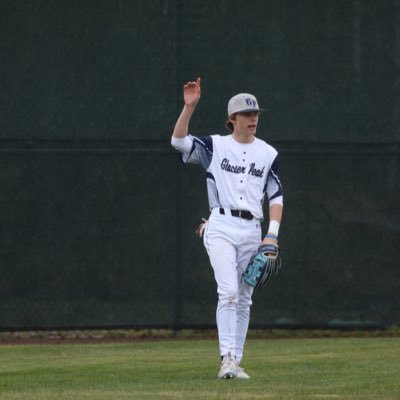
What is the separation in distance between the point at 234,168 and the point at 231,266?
61 cm

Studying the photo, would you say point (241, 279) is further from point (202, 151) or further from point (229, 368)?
point (202, 151)

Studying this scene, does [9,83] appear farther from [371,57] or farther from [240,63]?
[371,57]

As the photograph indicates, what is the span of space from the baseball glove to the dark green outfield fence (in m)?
4.08

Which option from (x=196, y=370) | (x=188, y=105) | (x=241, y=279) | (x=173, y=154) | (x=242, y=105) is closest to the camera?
(x=188, y=105)

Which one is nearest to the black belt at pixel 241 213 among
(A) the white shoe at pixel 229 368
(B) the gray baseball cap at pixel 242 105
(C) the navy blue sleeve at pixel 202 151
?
(C) the navy blue sleeve at pixel 202 151

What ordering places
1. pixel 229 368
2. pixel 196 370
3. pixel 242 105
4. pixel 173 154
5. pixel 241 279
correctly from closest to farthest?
pixel 229 368 → pixel 242 105 → pixel 241 279 → pixel 196 370 → pixel 173 154

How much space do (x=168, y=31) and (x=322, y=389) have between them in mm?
5597

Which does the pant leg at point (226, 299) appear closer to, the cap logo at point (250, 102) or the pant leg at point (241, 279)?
the pant leg at point (241, 279)

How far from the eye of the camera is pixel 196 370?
8.20 metres

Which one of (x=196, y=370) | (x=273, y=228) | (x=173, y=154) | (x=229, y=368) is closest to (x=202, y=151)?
(x=273, y=228)

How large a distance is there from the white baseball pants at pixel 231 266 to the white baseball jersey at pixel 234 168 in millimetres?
99

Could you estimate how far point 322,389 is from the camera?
22.0ft

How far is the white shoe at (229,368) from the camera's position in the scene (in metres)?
7.24

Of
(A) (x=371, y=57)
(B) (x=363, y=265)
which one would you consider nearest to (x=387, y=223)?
(B) (x=363, y=265)
